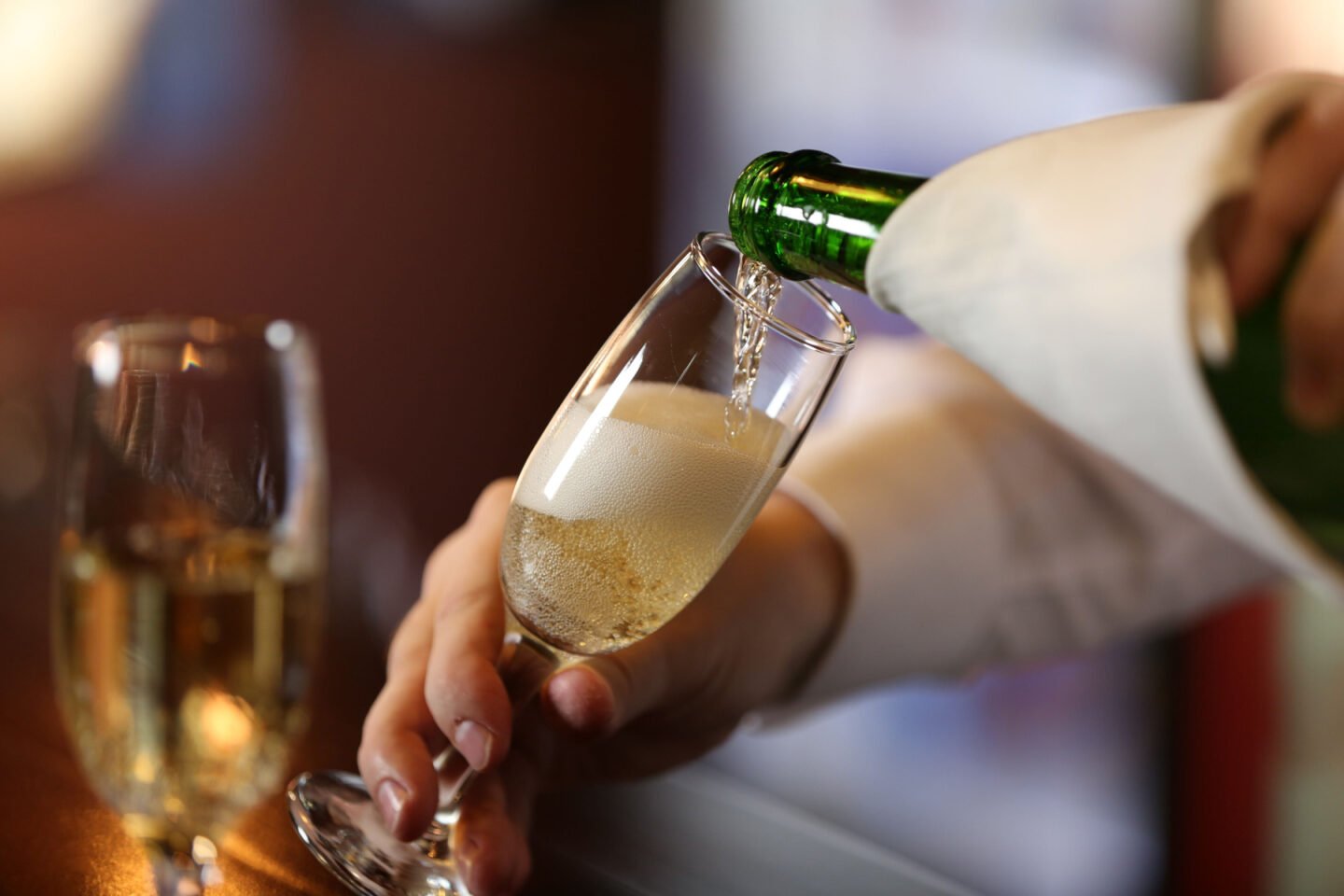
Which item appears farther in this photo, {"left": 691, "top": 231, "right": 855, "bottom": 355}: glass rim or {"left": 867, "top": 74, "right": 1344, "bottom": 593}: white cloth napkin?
{"left": 691, "top": 231, "right": 855, "bottom": 355}: glass rim

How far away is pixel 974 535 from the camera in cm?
102

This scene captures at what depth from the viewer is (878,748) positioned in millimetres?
2592

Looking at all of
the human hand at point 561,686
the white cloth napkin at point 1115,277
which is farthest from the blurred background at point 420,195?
the white cloth napkin at point 1115,277

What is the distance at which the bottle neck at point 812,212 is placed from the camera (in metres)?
0.53

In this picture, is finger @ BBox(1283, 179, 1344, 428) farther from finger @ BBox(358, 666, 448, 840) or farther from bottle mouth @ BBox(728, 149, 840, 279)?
finger @ BBox(358, 666, 448, 840)

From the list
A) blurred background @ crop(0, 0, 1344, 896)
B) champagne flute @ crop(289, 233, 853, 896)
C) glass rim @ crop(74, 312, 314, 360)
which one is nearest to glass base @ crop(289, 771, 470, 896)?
champagne flute @ crop(289, 233, 853, 896)

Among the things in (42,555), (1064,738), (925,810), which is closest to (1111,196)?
(42,555)

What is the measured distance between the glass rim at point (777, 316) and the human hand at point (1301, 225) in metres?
0.22

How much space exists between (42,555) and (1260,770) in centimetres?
177

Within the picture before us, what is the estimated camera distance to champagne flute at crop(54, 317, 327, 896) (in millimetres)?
564

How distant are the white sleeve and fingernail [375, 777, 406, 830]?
389 mm

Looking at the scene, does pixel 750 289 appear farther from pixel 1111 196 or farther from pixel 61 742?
pixel 61 742

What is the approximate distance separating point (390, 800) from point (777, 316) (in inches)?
10.8

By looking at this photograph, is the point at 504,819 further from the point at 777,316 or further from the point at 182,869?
the point at 777,316
